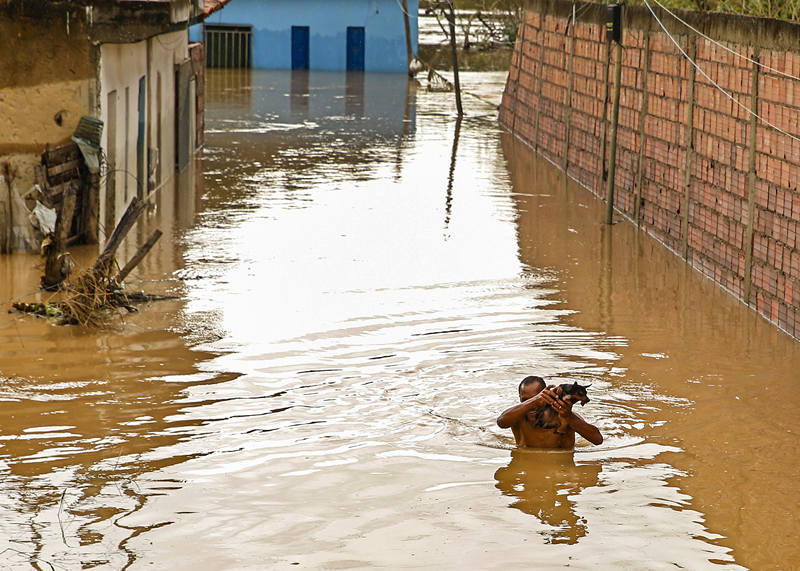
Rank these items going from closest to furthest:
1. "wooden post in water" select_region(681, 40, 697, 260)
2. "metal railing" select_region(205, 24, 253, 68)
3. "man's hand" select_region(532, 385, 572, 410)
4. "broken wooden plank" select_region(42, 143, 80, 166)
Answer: "man's hand" select_region(532, 385, 572, 410)
"broken wooden plank" select_region(42, 143, 80, 166)
"wooden post in water" select_region(681, 40, 697, 260)
"metal railing" select_region(205, 24, 253, 68)

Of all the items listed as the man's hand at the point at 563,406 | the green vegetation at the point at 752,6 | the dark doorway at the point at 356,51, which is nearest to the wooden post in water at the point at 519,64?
the green vegetation at the point at 752,6

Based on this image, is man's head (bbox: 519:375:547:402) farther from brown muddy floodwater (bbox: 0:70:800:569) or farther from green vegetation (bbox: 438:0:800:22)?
green vegetation (bbox: 438:0:800:22)

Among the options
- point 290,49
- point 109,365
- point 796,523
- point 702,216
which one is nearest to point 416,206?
point 702,216

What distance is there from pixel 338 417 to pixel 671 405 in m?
2.53

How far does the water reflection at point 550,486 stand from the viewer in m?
6.75

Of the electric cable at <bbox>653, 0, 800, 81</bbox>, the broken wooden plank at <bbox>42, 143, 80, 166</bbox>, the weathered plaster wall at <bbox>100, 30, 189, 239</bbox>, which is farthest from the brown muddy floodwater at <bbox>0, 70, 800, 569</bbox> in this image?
the electric cable at <bbox>653, 0, 800, 81</bbox>

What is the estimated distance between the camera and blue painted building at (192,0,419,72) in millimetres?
45781

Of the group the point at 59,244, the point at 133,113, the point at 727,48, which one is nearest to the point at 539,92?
the point at 133,113

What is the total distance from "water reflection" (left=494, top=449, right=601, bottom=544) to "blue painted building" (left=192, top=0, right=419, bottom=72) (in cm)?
3933

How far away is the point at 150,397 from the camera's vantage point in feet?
29.2

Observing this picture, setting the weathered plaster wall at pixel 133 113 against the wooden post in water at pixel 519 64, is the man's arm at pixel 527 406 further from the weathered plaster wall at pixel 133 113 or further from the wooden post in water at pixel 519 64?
the wooden post in water at pixel 519 64

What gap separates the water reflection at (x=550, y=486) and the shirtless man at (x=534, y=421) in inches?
2.9

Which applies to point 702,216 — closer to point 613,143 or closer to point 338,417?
point 613,143

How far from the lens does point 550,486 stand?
741 centimetres
